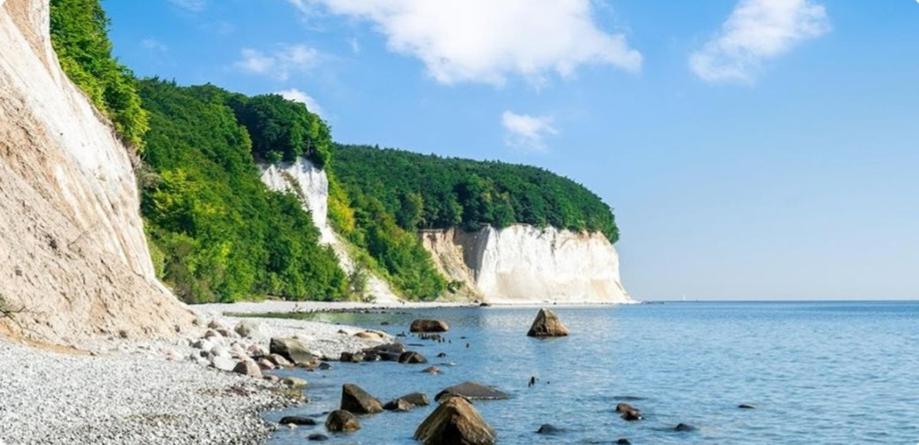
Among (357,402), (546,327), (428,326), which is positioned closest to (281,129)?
(428,326)

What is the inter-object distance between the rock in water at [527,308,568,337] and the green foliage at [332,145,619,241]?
7001 centimetres

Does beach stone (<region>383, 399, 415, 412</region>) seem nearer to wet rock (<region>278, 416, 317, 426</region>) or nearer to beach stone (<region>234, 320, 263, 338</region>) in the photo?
wet rock (<region>278, 416, 317, 426</region>)

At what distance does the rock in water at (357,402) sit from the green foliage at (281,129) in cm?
7797

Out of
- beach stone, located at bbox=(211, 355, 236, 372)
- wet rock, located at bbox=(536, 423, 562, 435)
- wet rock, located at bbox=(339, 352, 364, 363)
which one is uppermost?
beach stone, located at bbox=(211, 355, 236, 372)

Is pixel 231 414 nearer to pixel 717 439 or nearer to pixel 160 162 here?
pixel 717 439

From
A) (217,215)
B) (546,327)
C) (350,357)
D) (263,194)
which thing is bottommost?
(350,357)

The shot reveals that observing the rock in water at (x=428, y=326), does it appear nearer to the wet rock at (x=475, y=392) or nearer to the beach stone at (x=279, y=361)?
the beach stone at (x=279, y=361)

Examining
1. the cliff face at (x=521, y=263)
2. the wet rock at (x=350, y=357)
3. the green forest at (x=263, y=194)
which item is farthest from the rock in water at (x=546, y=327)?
the cliff face at (x=521, y=263)

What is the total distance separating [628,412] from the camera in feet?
71.5

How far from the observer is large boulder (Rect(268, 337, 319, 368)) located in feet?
95.7

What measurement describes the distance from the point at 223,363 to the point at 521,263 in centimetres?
12124

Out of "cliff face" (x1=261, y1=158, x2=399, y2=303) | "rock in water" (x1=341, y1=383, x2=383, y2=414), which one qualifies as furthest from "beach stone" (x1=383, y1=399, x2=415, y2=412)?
"cliff face" (x1=261, y1=158, x2=399, y2=303)

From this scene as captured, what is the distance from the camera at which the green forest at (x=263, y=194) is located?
55938 millimetres

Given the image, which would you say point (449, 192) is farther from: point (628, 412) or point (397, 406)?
point (397, 406)
